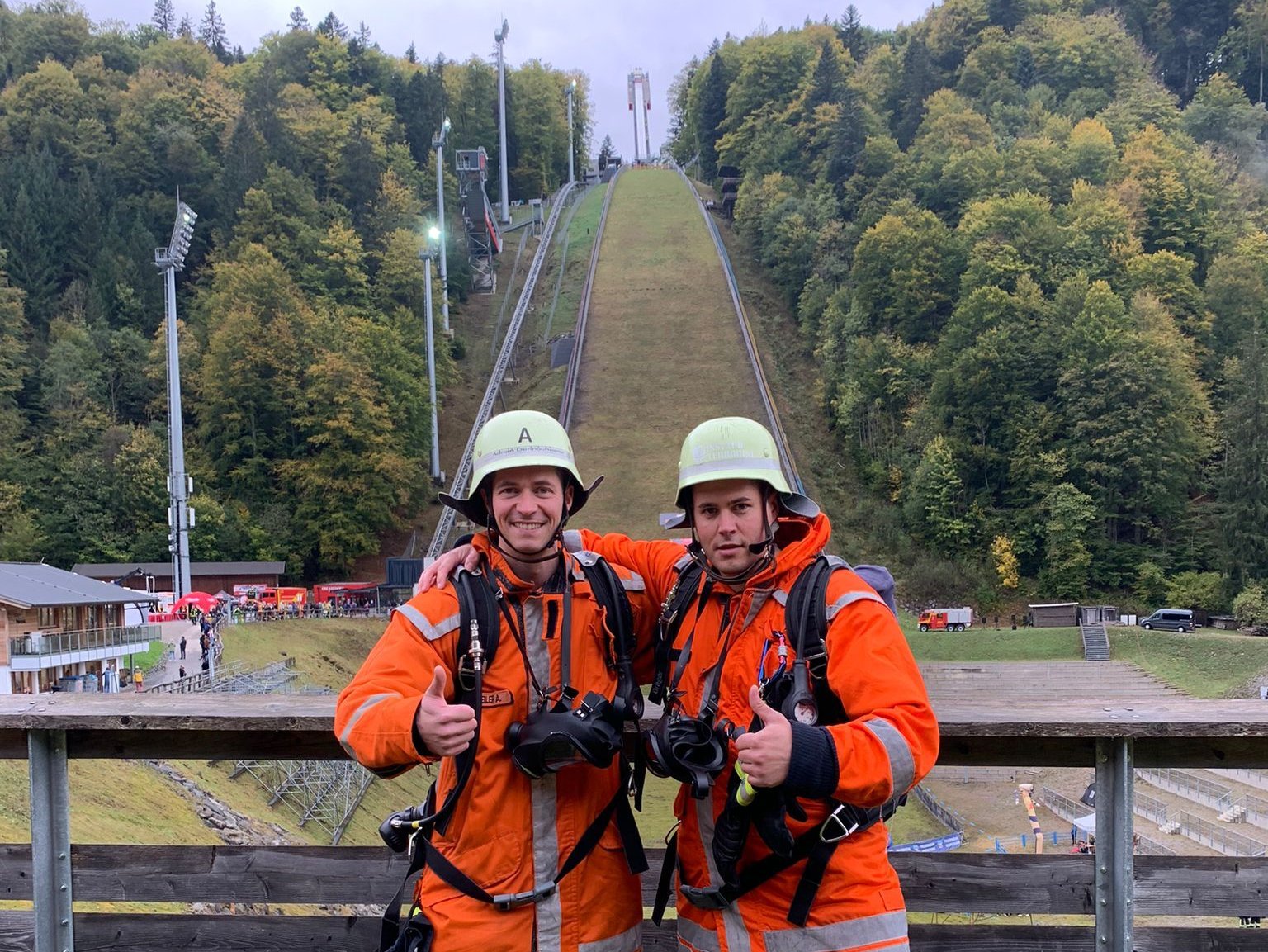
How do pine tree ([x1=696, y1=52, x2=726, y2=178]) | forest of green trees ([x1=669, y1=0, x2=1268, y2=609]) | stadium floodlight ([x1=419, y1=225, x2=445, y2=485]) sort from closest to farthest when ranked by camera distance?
1. forest of green trees ([x1=669, y1=0, x2=1268, y2=609])
2. stadium floodlight ([x1=419, y1=225, x2=445, y2=485])
3. pine tree ([x1=696, y1=52, x2=726, y2=178])

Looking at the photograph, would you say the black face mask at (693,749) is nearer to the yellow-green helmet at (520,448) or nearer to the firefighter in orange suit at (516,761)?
the firefighter in orange suit at (516,761)

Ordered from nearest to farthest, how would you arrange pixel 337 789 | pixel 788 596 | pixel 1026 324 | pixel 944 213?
pixel 788 596, pixel 337 789, pixel 1026 324, pixel 944 213

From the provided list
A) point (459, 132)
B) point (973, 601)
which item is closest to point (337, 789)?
point (973, 601)

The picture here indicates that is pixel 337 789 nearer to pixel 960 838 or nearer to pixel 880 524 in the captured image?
pixel 960 838

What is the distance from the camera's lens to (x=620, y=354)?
47031mm

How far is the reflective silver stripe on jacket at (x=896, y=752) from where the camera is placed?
2.40m

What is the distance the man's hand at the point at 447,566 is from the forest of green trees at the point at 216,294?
3761 centimetres

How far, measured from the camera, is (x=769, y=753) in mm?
2361

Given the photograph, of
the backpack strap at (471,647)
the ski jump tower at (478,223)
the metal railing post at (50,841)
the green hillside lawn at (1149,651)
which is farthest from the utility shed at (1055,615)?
the ski jump tower at (478,223)

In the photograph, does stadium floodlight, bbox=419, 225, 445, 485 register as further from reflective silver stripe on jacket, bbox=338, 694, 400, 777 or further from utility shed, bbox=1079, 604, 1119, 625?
reflective silver stripe on jacket, bbox=338, 694, 400, 777

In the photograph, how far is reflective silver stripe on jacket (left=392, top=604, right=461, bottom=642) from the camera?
2762 mm

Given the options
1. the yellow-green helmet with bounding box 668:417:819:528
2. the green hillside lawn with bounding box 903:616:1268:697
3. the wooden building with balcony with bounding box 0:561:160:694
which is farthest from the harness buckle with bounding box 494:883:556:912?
the green hillside lawn with bounding box 903:616:1268:697

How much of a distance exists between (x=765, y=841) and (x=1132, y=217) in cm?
5683

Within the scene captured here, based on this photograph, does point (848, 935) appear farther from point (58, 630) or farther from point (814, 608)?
point (58, 630)
